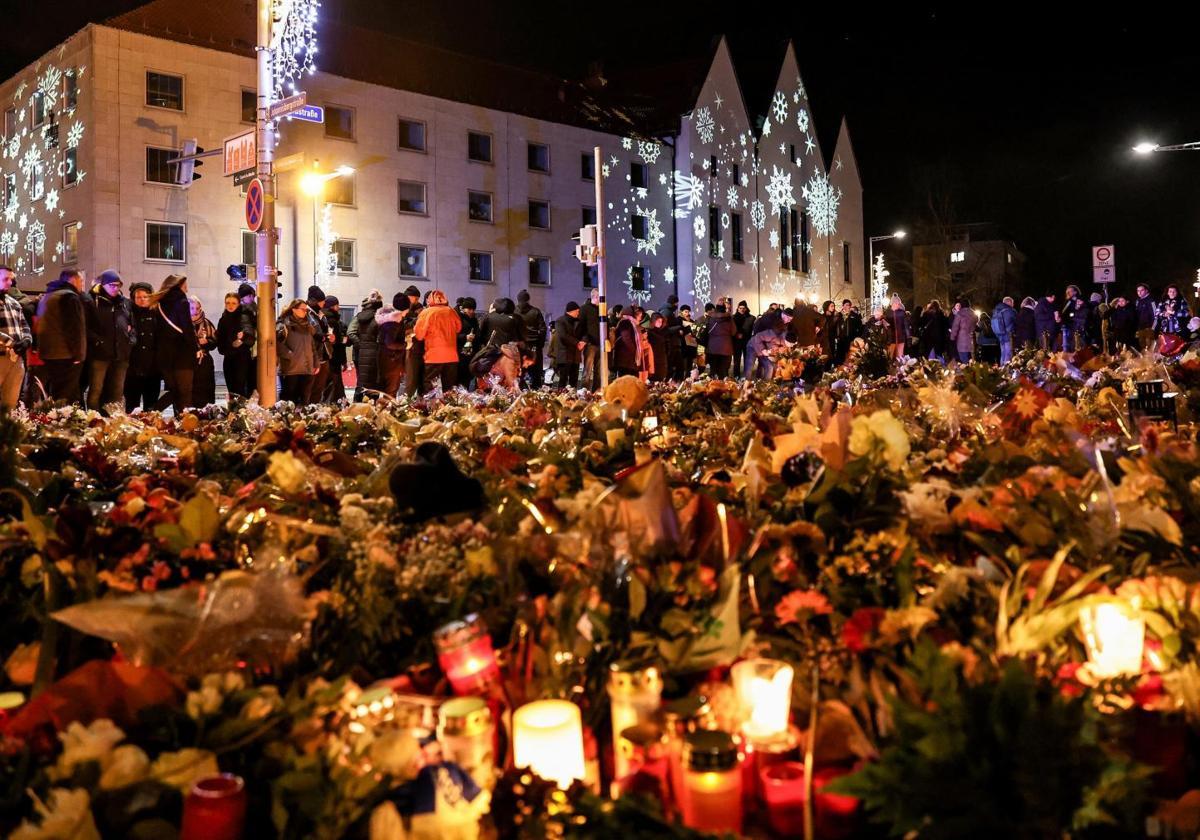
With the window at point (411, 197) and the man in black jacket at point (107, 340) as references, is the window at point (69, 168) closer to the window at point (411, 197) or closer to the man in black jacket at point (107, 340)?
the window at point (411, 197)

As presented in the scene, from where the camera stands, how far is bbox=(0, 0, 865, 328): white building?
2531 cm

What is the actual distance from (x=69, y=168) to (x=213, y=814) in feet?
91.3

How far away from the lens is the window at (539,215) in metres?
34.0

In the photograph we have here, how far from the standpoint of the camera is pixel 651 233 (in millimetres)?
37000

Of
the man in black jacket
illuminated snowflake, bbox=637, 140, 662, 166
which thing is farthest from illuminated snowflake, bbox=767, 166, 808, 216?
the man in black jacket

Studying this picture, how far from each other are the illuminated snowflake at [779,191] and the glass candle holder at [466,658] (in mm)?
41075

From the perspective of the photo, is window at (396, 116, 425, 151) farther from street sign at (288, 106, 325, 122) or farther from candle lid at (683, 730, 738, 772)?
candle lid at (683, 730, 738, 772)

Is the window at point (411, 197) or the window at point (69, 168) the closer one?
the window at point (69, 168)

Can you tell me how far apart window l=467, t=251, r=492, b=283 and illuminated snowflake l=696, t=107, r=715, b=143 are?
30.8 feet

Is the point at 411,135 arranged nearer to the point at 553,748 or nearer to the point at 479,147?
the point at 479,147

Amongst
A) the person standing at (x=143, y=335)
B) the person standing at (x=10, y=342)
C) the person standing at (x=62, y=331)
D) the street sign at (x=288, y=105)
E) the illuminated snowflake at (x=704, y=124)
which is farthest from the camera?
the illuminated snowflake at (x=704, y=124)

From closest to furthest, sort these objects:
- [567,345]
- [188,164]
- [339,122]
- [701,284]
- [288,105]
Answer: [288,105], [567,345], [188,164], [339,122], [701,284]

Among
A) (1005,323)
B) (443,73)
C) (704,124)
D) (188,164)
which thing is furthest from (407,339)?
(704,124)

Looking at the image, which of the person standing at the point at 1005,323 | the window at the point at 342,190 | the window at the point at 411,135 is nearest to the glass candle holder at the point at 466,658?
the person standing at the point at 1005,323
